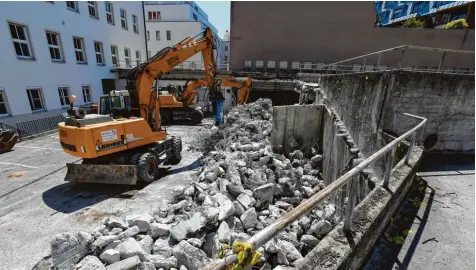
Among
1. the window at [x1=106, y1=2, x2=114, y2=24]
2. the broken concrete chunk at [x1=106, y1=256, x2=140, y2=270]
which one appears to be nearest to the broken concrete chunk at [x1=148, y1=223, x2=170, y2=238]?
the broken concrete chunk at [x1=106, y1=256, x2=140, y2=270]

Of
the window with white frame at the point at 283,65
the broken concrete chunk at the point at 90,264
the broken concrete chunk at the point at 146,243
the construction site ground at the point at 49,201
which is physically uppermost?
the window with white frame at the point at 283,65

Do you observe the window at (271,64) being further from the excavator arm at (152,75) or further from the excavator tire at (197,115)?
the excavator arm at (152,75)

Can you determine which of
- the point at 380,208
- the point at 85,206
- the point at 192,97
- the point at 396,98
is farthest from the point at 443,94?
the point at 192,97

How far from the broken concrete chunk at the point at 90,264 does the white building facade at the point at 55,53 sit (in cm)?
1199

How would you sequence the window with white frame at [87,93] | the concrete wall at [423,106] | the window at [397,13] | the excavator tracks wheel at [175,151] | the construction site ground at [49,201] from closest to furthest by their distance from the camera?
1. the construction site ground at [49,201]
2. the concrete wall at [423,106]
3. the excavator tracks wheel at [175,151]
4. the window with white frame at [87,93]
5. the window at [397,13]

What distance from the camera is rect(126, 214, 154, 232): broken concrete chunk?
143 inches

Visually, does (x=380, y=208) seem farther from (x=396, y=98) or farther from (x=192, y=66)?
(x=192, y=66)

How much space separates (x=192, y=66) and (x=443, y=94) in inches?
850

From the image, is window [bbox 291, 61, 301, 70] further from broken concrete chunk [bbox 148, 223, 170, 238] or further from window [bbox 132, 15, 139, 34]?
broken concrete chunk [bbox 148, 223, 170, 238]

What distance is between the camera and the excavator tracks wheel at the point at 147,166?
628 centimetres

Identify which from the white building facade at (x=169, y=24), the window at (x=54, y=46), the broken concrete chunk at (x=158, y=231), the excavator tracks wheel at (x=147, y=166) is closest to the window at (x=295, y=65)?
the white building facade at (x=169, y=24)

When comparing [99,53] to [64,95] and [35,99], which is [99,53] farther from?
[35,99]

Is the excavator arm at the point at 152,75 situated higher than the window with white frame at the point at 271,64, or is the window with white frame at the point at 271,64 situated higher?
the window with white frame at the point at 271,64

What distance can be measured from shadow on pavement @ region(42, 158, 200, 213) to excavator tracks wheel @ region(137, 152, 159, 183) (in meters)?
0.27
